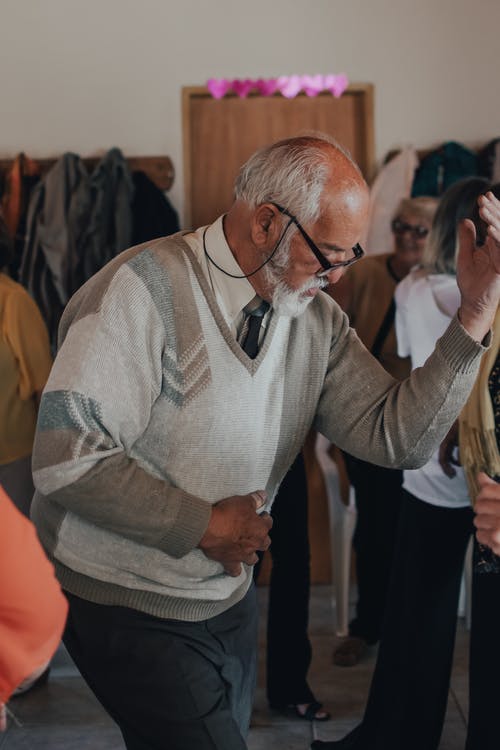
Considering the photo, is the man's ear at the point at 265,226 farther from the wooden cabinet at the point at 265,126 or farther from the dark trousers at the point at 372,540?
the wooden cabinet at the point at 265,126

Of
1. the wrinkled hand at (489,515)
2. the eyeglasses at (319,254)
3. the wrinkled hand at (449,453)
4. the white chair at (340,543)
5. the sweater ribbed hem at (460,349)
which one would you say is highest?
the eyeglasses at (319,254)

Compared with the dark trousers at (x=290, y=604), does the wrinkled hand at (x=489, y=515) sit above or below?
above

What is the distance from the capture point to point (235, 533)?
1551mm

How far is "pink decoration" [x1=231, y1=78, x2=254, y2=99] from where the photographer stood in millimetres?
4250

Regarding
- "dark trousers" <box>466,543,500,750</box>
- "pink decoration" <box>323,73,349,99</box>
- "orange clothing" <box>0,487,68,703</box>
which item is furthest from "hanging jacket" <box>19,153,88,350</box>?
"orange clothing" <box>0,487,68,703</box>

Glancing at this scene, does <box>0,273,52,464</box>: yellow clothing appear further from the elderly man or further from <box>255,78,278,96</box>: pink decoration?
<box>255,78,278,96</box>: pink decoration

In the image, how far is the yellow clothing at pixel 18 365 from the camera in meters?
2.92

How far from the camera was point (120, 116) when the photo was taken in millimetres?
4297

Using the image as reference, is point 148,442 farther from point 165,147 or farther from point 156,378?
point 165,147

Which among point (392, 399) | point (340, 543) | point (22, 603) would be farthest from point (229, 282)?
point (340, 543)

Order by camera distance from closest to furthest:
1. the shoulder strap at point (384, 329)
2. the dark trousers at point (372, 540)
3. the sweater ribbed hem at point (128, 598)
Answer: the sweater ribbed hem at point (128, 598), the shoulder strap at point (384, 329), the dark trousers at point (372, 540)

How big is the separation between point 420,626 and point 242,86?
2.65 meters

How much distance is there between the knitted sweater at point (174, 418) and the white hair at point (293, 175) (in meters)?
0.18

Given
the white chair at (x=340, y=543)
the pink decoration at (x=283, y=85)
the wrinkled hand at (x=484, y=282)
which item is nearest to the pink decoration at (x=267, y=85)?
the pink decoration at (x=283, y=85)
